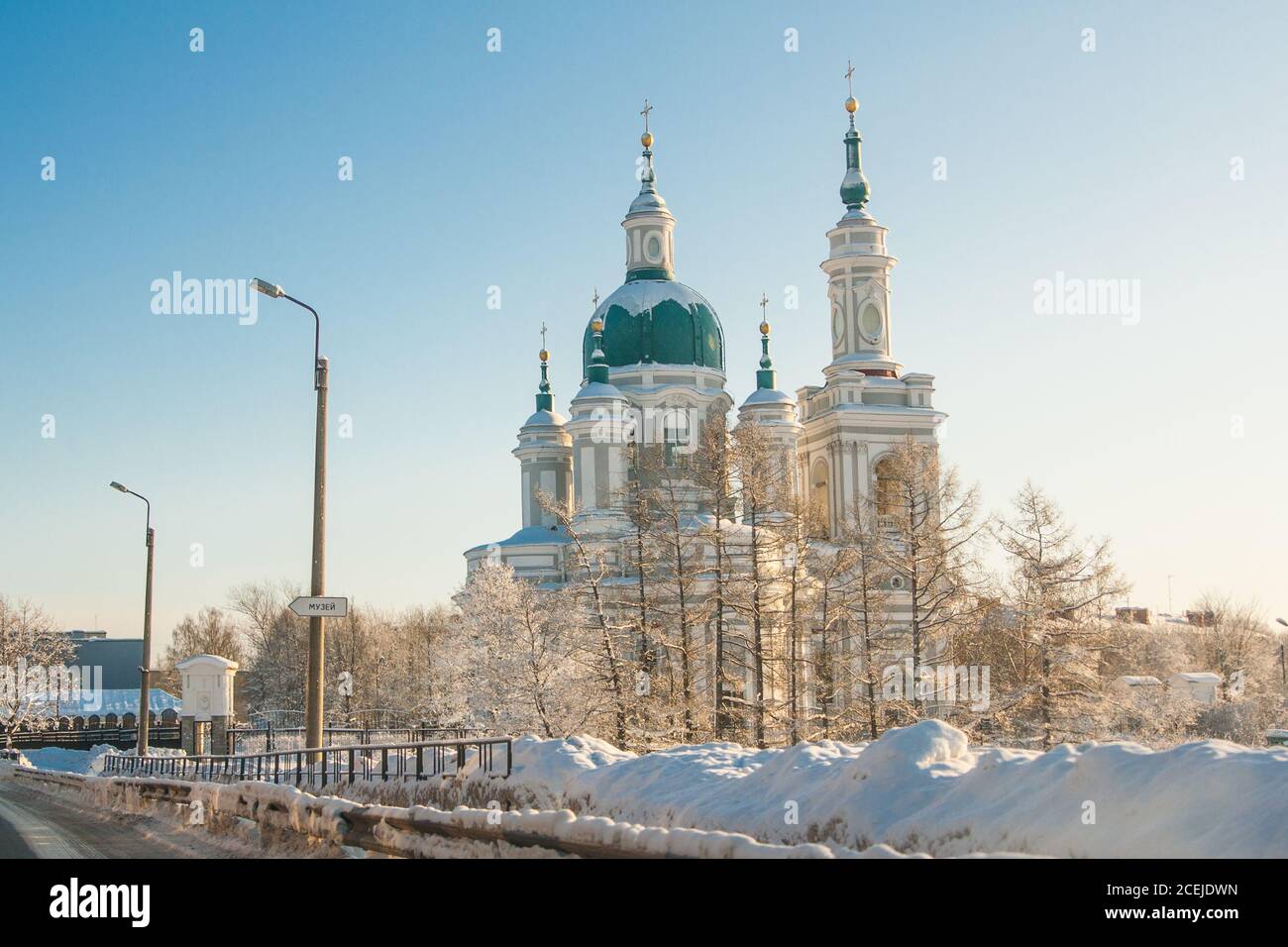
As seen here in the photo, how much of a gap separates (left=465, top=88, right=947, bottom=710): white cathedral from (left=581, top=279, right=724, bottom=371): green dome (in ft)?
0.15

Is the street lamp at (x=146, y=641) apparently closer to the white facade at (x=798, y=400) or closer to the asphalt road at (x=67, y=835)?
the asphalt road at (x=67, y=835)

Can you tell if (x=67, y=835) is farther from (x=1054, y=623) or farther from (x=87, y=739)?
(x=87, y=739)

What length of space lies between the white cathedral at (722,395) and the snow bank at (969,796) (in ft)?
132

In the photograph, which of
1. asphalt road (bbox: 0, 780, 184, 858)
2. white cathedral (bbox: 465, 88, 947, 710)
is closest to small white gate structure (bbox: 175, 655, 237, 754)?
white cathedral (bbox: 465, 88, 947, 710)

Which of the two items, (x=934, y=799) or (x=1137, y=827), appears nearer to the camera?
(x=1137, y=827)

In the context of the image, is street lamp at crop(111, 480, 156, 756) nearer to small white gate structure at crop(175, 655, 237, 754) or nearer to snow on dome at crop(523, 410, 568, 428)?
small white gate structure at crop(175, 655, 237, 754)

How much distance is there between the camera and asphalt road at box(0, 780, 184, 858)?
1297 cm

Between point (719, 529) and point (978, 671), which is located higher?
point (719, 529)

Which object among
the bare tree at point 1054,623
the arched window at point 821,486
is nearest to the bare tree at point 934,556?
the bare tree at point 1054,623
